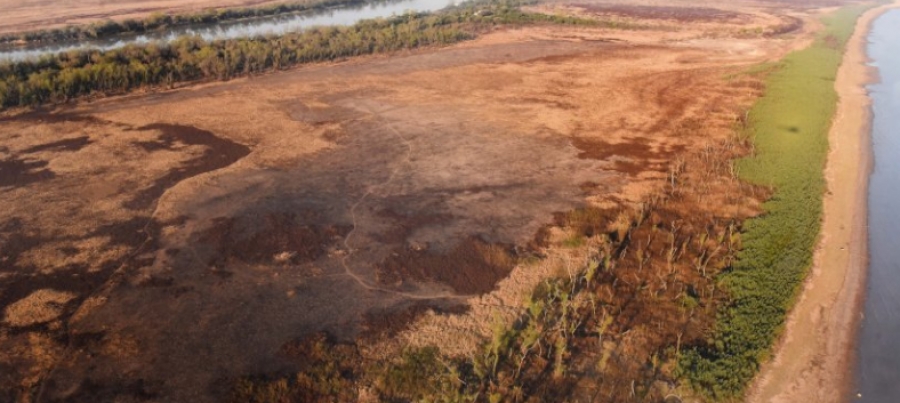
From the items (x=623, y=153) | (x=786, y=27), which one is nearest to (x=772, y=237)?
(x=623, y=153)

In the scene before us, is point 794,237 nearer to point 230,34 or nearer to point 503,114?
point 503,114

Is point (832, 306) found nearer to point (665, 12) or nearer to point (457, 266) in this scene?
point (457, 266)

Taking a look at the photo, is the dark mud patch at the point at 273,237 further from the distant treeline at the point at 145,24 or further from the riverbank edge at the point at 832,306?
the distant treeline at the point at 145,24

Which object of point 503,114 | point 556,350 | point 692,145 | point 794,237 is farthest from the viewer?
point 503,114

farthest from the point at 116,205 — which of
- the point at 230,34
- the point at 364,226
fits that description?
the point at 230,34

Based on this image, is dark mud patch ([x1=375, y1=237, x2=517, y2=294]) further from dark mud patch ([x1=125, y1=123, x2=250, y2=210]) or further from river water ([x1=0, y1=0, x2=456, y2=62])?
river water ([x1=0, y1=0, x2=456, y2=62])

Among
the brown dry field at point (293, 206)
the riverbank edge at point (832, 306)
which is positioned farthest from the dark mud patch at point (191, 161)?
the riverbank edge at point (832, 306)
